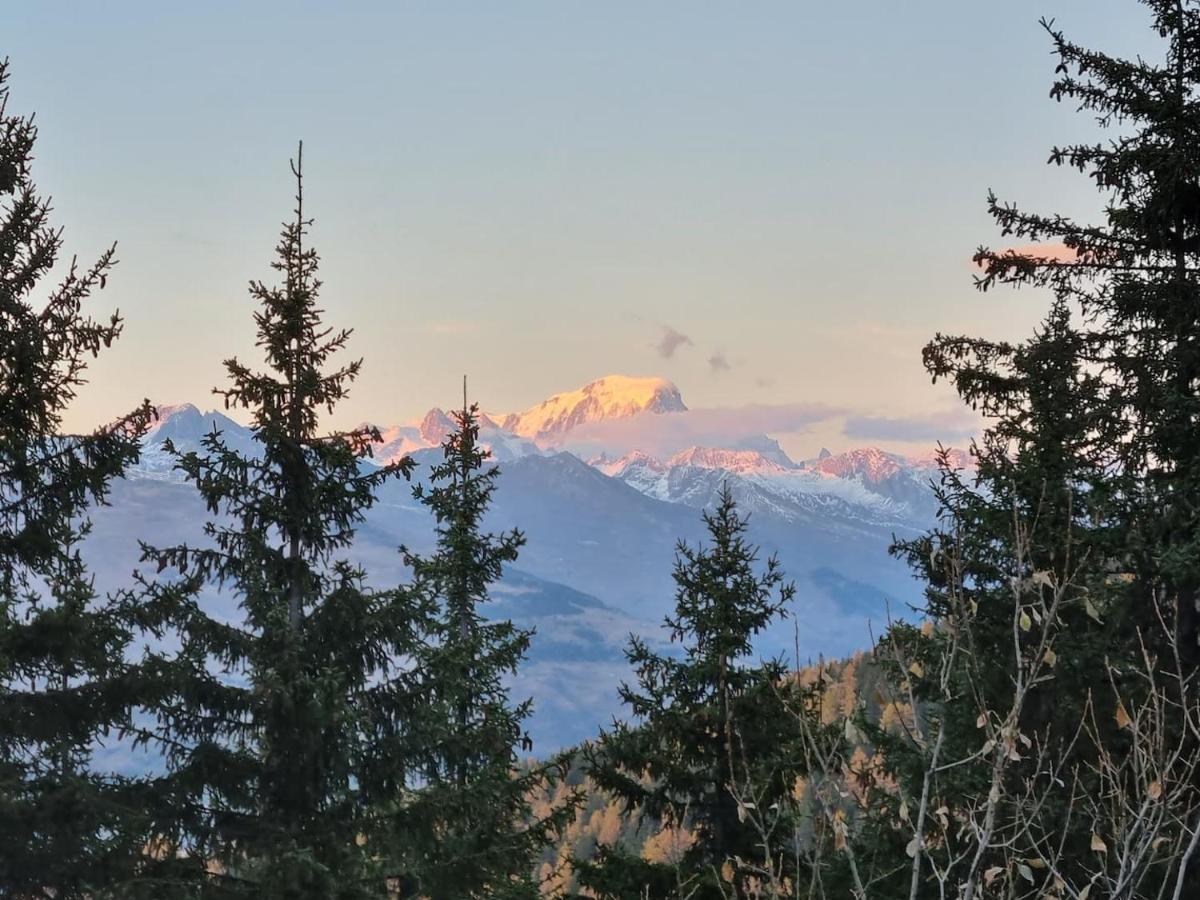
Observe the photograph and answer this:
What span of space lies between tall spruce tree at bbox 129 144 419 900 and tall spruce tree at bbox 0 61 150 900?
631 millimetres

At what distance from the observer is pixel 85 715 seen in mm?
13898

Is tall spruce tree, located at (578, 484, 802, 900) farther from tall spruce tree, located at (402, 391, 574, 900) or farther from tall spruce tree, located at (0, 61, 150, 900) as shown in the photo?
tall spruce tree, located at (0, 61, 150, 900)

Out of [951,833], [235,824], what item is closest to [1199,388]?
[951,833]

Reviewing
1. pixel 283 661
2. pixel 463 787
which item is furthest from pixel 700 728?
pixel 283 661

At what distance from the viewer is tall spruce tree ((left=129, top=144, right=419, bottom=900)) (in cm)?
1384

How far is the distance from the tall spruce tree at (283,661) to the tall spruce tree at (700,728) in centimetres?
431

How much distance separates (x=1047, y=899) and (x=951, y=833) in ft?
42.0

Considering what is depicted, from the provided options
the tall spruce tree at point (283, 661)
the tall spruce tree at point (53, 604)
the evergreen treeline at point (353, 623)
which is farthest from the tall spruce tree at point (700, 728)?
the tall spruce tree at point (53, 604)

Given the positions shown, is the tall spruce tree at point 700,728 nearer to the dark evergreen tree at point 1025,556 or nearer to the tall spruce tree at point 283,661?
the dark evergreen tree at point 1025,556

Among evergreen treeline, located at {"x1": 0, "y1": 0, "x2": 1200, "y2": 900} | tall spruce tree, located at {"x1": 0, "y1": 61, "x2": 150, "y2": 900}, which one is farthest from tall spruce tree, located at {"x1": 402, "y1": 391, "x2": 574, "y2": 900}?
tall spruce tree, located at {"x1": 0, "y1": 61, "x2": 150, "y2": 900}

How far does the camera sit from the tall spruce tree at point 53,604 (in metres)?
13.1

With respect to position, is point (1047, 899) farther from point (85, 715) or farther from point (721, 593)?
→ point (721, 593)

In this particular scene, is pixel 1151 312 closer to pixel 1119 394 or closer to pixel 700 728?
pixel 1119 394

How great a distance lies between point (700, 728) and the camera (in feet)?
59.6
